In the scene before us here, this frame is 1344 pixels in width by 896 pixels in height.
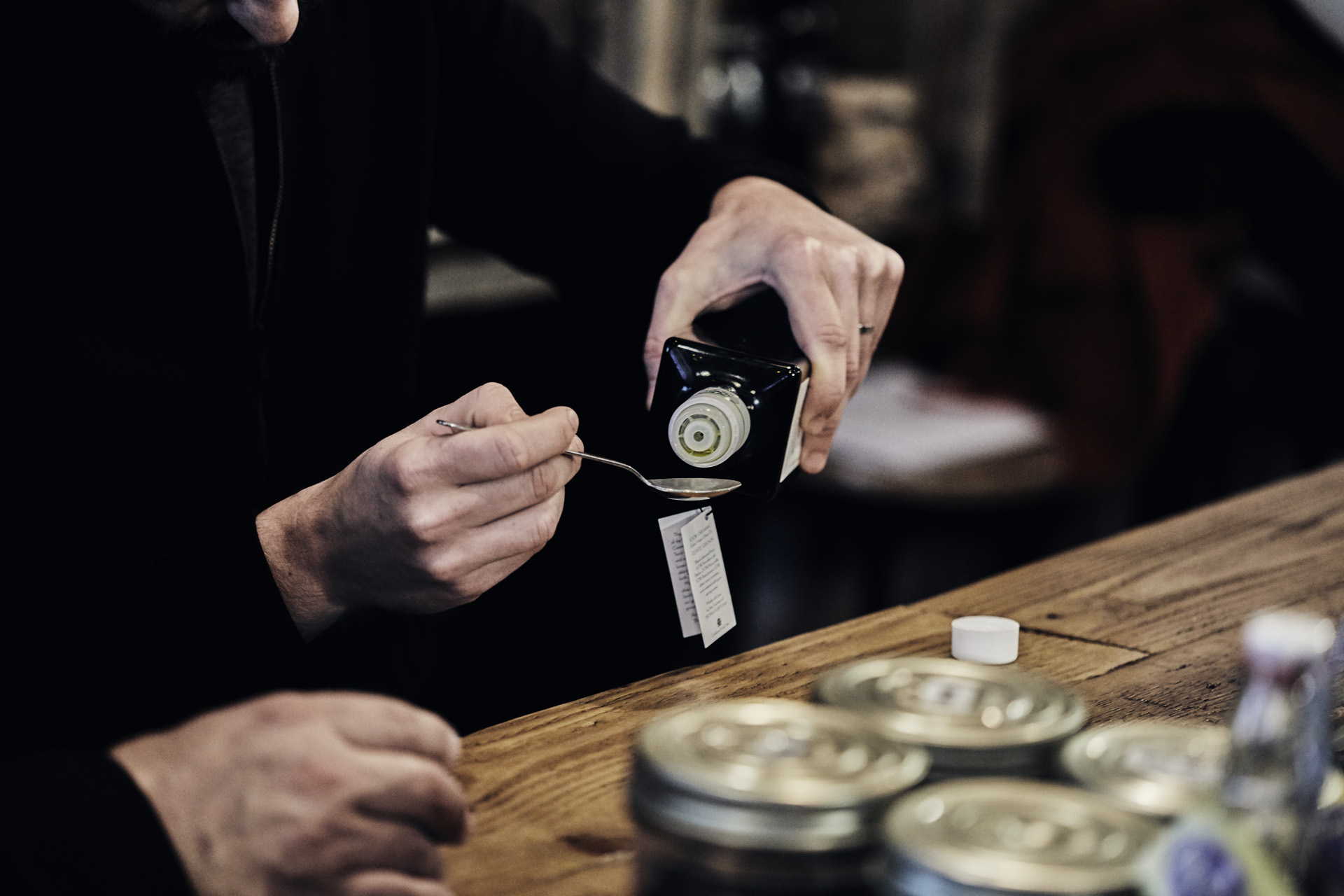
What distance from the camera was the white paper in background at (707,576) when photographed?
1.07m

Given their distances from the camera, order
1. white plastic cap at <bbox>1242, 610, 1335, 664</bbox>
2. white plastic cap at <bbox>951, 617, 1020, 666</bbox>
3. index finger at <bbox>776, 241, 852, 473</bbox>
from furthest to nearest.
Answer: index finger at <bbox>776, 241, 852, 473</bbox> → white plastic cap at <bbox>951, 617, 1020, 666</bbox> → white plastic cap at <bbox>1242, 610, 1335, 664</bbox>

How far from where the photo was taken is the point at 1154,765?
0.64 metres

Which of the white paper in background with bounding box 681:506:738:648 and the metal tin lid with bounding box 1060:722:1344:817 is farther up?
the metal tin lid with bounding box 1060:722:1344:817

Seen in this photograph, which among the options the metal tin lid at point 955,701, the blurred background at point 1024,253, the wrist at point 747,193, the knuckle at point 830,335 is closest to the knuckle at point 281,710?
the metal tin lid at point 955,701

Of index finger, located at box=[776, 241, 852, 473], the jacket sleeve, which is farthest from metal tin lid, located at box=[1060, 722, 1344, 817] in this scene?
the jacket sleeve

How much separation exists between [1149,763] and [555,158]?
113cm

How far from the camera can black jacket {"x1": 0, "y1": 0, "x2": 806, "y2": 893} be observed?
1008 mm

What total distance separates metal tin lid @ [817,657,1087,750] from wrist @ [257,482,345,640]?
0.48 m

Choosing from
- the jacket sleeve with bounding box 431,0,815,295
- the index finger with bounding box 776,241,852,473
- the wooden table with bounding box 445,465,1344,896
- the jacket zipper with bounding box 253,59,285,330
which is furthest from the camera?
the jacket sleeve with bounding box 431,0,815,295

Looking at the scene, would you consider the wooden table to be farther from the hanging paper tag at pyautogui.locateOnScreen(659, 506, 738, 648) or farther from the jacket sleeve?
the jacket sleeve

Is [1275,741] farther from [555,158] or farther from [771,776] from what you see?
[555,158]

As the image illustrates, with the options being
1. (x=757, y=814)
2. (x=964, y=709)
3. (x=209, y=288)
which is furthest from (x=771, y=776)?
(x=209, y=288)

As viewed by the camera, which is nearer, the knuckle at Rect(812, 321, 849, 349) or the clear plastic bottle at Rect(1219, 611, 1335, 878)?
the clear plastic bottle at Rect(1219, 611, 1335, 878)

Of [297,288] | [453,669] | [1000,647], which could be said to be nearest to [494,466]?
[1000,647]
